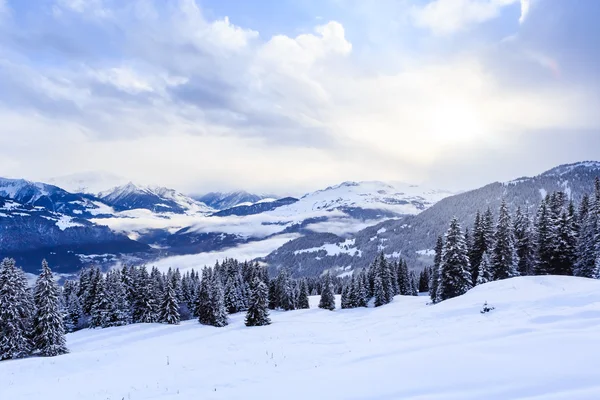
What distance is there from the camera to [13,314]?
130 ft

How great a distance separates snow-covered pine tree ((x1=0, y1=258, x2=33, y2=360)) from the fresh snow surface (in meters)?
12.9

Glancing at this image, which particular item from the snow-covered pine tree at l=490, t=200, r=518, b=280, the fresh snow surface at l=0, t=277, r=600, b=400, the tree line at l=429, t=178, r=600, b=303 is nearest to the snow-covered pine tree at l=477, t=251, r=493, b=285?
the tree line at l=429, t=178, r=600, b=303

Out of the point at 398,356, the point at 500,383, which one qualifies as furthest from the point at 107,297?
the point at 500,383

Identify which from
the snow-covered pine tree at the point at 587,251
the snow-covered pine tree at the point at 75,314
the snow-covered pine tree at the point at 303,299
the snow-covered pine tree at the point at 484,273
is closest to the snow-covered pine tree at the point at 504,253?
the snow-covered pine tree at the point at 484,273

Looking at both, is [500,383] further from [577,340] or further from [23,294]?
[23,294]

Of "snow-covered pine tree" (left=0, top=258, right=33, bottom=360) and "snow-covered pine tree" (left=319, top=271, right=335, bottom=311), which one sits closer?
"snow-covered pine tree" (left=0, top=258, right=33, bottom=360)

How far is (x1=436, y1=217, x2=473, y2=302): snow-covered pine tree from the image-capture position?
48.1 meters

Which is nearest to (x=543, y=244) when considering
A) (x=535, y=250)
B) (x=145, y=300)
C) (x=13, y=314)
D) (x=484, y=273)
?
(x=535, y=250)

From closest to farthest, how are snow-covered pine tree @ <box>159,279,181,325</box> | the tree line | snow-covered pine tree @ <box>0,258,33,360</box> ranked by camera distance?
1. snow-covered pine tree @ <box>0,258,33,360</box>
2. the tree line
3. snow-covered pine tree @ <box>159,279,181,325</box>

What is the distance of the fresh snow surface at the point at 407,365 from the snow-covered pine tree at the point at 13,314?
42.4 ft

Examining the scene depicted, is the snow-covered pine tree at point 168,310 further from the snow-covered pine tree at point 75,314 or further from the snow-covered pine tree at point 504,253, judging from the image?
the snow-covered pine tree at point 504,253

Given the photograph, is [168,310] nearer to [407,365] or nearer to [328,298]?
[328,298]

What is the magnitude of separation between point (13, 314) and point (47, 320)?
371 cm

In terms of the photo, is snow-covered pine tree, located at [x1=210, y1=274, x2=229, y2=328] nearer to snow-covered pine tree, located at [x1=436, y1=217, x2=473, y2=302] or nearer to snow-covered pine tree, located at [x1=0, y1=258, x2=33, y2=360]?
snow-covered pine tree, located at [x1=0, y1=258, x2=33, y2=360]
